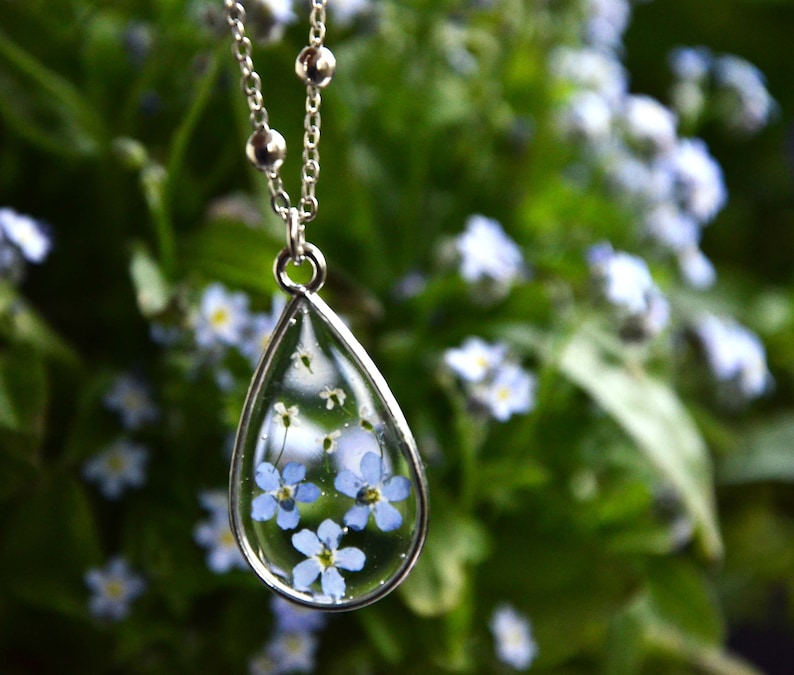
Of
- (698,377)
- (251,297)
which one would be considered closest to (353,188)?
(251,297)

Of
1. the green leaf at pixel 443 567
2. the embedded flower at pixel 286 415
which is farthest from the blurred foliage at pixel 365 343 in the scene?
the embedded flower at pixel 286 415

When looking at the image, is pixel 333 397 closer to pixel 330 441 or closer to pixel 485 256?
pixel 330 441

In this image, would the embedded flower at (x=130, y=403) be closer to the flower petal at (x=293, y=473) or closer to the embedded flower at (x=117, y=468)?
the embedded flower at (x=117, y=468)

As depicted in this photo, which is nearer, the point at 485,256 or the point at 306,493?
the point at 306,493

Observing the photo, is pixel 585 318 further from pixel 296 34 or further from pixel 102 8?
pixel 102 8

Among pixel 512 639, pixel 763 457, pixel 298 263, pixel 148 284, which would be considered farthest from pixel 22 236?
pixel 763 457

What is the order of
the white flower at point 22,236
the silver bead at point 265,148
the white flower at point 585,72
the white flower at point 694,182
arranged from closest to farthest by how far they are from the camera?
the silver bead at point 265,148
the white flower at point 22,236
the white flower at point 694,182
the white flower at point 585,72

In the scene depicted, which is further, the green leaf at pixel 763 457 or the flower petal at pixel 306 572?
the green leaf at pixel 763 457
